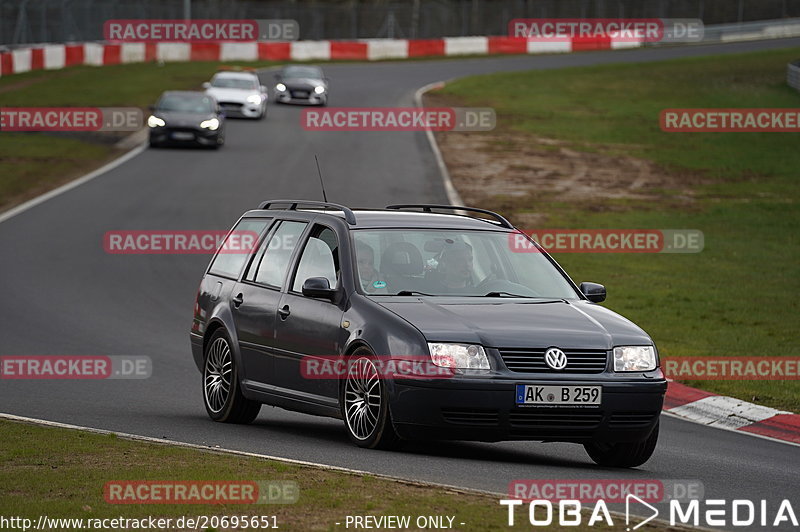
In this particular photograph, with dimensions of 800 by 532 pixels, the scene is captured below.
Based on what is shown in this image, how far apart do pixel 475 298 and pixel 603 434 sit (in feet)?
4.46

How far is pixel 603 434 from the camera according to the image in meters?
9.06

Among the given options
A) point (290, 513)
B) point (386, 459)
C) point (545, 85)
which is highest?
point (290, 513)

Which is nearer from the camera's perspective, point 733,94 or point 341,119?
point 341,119

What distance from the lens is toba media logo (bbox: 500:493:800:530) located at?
6988mm

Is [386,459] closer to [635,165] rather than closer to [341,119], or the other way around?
[635,165]

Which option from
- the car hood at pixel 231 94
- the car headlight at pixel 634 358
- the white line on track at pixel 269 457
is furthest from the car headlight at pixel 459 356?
the car hood at pixel 231 94

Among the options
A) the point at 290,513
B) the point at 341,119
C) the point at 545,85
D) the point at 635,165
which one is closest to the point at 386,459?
the point at 290,513
